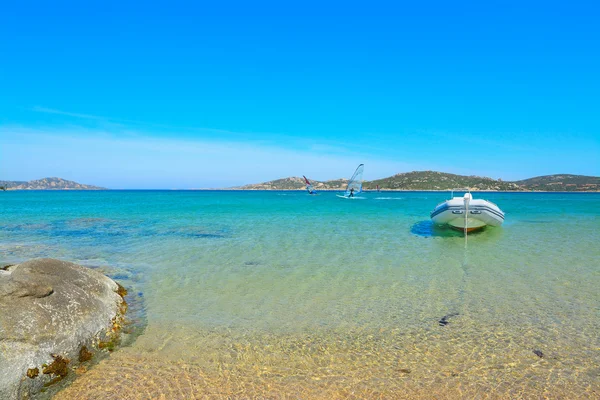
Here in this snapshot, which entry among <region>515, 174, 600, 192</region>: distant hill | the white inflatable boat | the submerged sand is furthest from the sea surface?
<region>515, 174, 600, 192</region>: distant hill

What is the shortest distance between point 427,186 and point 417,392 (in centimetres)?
20184

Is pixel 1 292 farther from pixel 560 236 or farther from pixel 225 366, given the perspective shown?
pixel 560 236

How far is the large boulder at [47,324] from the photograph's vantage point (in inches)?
196

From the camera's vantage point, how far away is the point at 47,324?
5.69 meters

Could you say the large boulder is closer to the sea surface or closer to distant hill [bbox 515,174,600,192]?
the sea surface

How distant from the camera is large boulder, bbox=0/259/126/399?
4977 mm

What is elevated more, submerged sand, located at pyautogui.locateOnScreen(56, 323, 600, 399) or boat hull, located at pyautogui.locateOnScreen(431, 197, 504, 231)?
boat hull, located at pyautogui.locateOnScreen(431, 197, 504, 231)

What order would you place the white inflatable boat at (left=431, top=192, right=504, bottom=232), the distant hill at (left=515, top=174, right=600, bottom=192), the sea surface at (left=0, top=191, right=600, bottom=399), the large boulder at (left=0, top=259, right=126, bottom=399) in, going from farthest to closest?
the distant hill at (left=515, top=174, right=600, bottom=192) < the white inflatable boat at (left=431, top=192, right=504, bottom=232) < the sea surface at (left=0, top=191, right=600, bottom=399) < the large boulder at (left=0, top=259, right=126, bottom=399)

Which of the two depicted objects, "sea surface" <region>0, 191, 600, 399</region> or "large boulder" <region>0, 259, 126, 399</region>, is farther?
"sea surface" <region>0, 191, 600, 399</region>

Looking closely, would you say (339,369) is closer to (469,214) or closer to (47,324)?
(47,324)

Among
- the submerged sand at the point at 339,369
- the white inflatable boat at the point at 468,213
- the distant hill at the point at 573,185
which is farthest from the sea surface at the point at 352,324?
the distant hill at the point at 573,185

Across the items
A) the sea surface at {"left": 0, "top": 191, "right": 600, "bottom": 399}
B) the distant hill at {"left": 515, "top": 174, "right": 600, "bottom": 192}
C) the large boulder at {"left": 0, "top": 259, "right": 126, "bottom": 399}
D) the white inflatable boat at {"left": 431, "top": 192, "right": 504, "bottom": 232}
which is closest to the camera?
the large boulder at {"left": 0, "top": 259, "right": 126, "bottom": 399}

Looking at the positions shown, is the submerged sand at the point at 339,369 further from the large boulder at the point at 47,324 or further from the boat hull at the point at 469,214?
the boat hull at the point at 469,214

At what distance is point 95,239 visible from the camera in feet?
→ 67.2
